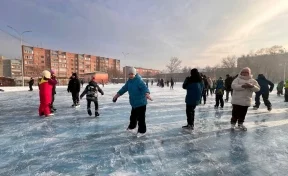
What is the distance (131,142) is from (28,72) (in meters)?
74.2

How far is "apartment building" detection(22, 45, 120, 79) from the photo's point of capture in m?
88.6

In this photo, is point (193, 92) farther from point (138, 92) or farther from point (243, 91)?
point (138, 92)

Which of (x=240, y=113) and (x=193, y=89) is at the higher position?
(x=193, y=89)

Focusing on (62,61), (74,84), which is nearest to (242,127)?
(74,84)

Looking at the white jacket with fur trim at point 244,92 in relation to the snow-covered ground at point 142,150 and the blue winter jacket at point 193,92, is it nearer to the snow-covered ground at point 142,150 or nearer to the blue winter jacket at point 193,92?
the snow-covered ground at point 142,150

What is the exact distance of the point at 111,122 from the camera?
597 cm

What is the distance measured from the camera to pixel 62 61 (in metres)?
104

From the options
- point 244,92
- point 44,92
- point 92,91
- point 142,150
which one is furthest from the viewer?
point 92,91

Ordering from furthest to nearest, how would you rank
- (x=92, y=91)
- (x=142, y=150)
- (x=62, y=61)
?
(x=62, y=61) < (x=92, y=91) < (x=142, y=150)

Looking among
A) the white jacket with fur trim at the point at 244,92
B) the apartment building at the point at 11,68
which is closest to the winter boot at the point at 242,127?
the white jacket with fur trim at the point at 244,92

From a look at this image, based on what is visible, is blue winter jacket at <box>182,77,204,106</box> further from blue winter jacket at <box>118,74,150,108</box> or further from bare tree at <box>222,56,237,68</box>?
bare tree at <box>222,56,237,68</box>

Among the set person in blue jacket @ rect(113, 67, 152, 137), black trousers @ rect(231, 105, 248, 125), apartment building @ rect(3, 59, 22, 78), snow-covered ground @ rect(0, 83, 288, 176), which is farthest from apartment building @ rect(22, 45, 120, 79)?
black trousers @ rect(231, 105, 248, 125)

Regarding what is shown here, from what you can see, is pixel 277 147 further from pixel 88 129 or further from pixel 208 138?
pixel 88 129

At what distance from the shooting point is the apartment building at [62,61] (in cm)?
8860
